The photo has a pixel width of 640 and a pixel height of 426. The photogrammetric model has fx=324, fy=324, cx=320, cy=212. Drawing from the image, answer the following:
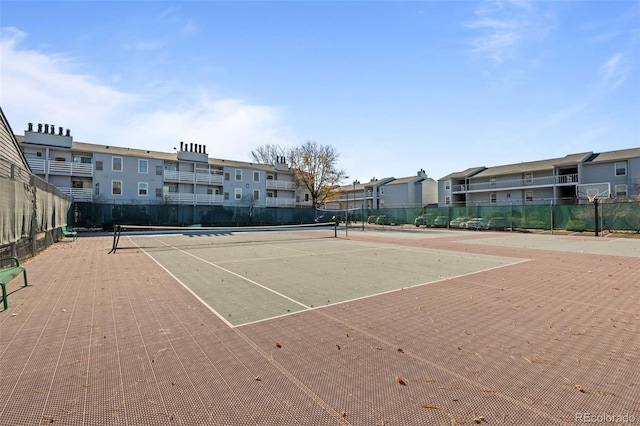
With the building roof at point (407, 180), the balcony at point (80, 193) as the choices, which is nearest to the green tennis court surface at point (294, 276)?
the balcony at point (80, 193)

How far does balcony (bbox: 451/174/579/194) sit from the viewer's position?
43.2 meters

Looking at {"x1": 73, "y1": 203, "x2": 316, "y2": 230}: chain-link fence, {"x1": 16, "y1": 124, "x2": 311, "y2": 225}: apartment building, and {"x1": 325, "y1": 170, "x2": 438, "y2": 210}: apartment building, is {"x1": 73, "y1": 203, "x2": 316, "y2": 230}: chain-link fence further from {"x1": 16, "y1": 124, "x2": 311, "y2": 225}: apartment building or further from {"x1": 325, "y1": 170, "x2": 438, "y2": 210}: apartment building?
{"x1": 325, "y1": 170, "x2": 438, "y2": 210}: apartment building

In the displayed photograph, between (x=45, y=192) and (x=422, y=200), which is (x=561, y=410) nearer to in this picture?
(x=45, y=192)

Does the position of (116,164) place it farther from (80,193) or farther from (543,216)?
(543,216)

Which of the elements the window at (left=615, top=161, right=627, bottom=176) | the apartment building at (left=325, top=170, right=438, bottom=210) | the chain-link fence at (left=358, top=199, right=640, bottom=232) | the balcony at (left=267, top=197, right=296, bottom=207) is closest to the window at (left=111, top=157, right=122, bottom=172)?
the balcony at (left=267, top=197, right=296, bottom=207)

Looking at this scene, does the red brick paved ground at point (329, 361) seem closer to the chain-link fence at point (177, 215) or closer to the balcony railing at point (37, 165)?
the chain-link fence at point (177, 215)

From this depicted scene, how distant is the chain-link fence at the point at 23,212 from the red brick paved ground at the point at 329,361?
175 inches

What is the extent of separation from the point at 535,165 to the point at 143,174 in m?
53.3

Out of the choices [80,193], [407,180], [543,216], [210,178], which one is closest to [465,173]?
[407,180]

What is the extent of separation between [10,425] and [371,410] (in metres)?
2.84

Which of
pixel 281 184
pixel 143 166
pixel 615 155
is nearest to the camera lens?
pixel 143 166

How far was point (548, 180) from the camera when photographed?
146 ft

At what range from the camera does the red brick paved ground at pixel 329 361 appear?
2.68 metres

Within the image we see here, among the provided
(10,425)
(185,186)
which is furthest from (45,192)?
(185,186)
